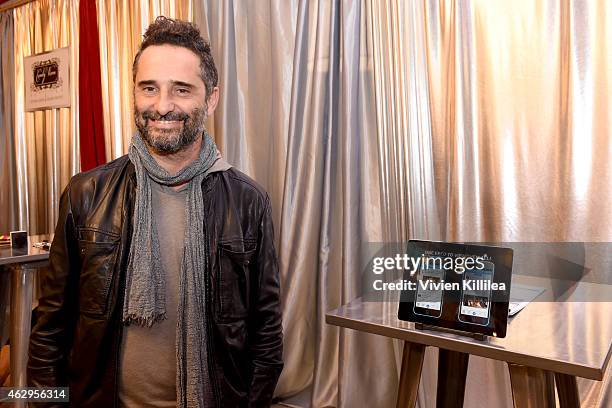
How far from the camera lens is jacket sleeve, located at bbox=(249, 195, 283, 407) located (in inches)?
51.4

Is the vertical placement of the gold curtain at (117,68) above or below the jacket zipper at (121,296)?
above

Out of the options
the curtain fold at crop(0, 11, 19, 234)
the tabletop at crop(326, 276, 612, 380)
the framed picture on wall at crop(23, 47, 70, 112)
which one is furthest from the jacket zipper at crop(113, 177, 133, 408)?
the curtain fold at crop(0, 11, 19, 234)

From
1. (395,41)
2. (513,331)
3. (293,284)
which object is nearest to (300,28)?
(395,41)

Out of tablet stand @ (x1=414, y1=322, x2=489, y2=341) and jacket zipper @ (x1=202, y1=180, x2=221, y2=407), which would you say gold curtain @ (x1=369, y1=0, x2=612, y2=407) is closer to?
tablet stand @ (x1=414, y1=322, x2=489, y2=341)

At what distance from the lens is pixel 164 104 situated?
1219 millimetres

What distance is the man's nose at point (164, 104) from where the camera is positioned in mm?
1217

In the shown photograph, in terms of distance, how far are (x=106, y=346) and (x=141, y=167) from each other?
458 mm

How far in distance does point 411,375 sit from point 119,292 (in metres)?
0.83

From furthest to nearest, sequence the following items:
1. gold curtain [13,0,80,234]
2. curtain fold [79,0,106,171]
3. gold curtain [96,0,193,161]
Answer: gold curtain [13,0,80,234] < curtain fold [79,0,106,171] < gold curtain [96,0,193,161]

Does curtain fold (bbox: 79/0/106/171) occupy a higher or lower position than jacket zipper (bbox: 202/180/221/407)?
higher

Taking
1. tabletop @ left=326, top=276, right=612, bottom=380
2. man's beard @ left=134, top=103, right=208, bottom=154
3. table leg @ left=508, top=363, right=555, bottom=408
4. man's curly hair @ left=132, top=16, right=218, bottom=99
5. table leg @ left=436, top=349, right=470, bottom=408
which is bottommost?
table leg @ left=436, top=349, right=470, bottom=408

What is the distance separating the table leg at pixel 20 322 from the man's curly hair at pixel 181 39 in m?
1.52

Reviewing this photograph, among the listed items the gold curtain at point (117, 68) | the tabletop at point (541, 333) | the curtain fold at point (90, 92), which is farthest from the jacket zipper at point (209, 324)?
the curtain fold at point (90, 92)

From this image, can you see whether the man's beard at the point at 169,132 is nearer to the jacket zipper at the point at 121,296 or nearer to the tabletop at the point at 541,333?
the jacket zipper at the point at 121,296
